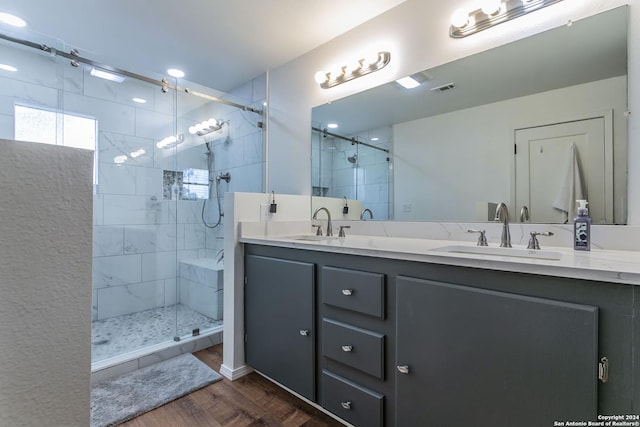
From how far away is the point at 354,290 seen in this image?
1.36 meters

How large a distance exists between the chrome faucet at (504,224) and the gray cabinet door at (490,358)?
564 mm

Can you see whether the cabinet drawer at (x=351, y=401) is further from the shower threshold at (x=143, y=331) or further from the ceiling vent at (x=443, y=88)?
the ceiling vent at (x=443, y=88)

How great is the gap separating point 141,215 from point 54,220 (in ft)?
8.64

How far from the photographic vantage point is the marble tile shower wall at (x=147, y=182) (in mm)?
2635

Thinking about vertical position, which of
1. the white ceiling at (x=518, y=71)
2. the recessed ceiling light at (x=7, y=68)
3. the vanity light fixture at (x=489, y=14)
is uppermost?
the recessed ceiling light at (x=7, y=68)

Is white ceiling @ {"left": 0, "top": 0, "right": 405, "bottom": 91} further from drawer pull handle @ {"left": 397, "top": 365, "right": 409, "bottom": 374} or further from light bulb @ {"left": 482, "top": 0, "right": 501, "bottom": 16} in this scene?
drawer pull handle @ {"left": 397, "top": 365, "right": 409, "bottom": 374}

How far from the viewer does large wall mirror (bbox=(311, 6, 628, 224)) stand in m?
1.31

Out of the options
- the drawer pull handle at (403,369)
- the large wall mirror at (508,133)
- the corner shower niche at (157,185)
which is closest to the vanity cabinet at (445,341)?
the drawer pull handle at (403,369)

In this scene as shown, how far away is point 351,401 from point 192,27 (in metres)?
2.49

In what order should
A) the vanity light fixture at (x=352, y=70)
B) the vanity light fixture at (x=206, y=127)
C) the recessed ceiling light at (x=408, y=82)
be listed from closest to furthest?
1. the recessed ceiling light at (x=408, y=82)
2. the vanity light fixture at (x=352, y=70)
3. the vanity light fixture at (x=206, y=127)

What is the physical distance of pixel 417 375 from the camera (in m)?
1.16

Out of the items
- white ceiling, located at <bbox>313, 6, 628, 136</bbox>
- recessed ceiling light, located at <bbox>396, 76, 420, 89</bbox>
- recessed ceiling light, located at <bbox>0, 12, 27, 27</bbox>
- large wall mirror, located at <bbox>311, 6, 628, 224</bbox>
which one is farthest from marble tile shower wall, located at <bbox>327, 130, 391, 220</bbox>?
recessed ceiling light, located at <bbox>0, 12, 27, 27</bbox>

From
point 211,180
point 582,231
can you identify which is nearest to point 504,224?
point 582,231

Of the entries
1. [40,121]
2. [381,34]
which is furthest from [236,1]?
[40,121]
